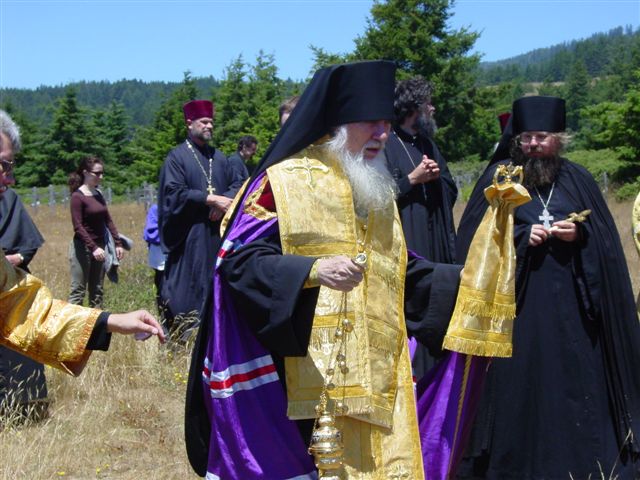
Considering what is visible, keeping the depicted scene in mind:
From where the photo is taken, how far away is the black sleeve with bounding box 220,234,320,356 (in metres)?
3.28

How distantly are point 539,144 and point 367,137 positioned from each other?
226 centimetres

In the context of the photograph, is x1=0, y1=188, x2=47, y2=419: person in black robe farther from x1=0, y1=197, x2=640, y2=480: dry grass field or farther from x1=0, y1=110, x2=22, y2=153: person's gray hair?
x1=0, y1=110, x2=22, y2=153: person's gray hair

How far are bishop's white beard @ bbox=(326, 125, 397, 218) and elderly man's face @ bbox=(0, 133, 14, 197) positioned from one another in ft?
4.11

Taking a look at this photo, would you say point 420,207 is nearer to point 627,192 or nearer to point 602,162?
point 627,192

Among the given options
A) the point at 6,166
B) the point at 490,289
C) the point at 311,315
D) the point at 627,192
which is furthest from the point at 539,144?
the point at 627,192

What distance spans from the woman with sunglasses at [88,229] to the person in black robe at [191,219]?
6.52 ft

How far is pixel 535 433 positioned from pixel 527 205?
140cm

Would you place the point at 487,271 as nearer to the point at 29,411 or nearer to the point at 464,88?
the point at 29,411

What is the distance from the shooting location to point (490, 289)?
387cm

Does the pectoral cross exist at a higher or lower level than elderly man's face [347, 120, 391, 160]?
lower

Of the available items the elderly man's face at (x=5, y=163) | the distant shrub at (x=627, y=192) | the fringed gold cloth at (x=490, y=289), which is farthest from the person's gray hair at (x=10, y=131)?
the distant shrub at (x=627, y=192)

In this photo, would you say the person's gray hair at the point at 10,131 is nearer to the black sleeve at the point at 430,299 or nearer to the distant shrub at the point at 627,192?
the black sleeve at the point at 430,299

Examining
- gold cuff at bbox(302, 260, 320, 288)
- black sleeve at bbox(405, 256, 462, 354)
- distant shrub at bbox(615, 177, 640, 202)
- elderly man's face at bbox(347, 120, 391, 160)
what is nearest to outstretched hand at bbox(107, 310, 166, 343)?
gold cuff at bbox(302, 260, 320, 288)

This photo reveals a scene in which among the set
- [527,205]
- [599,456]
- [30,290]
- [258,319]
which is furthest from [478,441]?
[30,290]
